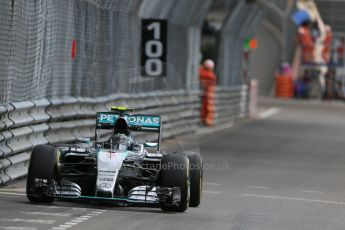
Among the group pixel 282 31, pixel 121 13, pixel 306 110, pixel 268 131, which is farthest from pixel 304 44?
pixel 121 13

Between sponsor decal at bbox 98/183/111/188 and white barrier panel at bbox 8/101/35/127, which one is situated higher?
white barrier panel at bbox 8/101/35/127

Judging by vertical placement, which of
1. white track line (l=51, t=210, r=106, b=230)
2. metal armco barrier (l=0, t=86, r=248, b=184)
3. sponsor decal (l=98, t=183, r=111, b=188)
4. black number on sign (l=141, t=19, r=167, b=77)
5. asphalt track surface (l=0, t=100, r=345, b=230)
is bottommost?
asphalt track surface (l=0, t=100, r=345, b=230)

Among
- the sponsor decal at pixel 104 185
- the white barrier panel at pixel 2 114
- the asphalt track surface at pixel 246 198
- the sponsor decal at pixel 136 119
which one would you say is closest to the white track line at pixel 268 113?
the asphalt track surface at pixel 246 198

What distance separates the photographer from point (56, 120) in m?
16.9

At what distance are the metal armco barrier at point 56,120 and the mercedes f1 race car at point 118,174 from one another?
6.41 ft

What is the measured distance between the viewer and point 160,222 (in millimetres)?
11102

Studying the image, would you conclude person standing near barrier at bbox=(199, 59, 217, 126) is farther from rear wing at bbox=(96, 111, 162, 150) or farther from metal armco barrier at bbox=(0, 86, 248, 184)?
rear wing at bbox=(96, 111, 162, 150)

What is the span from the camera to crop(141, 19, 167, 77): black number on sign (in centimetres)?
2075

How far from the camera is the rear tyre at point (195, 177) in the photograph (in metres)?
12.3

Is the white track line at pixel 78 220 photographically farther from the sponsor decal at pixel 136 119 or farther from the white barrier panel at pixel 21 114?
the white barrier panel at pixel 21 114

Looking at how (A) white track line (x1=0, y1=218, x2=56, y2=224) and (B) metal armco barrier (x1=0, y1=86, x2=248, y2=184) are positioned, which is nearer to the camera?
(A) white track line (x1=0, y1=218, x2=56, y2=224)

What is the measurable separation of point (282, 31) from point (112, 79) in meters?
41.1

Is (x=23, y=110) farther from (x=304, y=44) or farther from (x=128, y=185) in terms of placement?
(x=304, y=44)

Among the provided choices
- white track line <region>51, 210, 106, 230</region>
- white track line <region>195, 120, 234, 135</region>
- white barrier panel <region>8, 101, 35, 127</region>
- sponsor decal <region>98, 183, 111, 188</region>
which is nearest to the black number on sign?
white barrier panel <region>8, 101, 35, 127</region>
